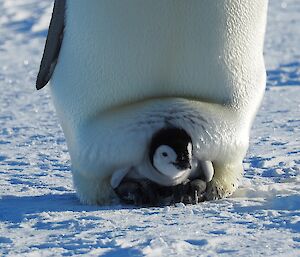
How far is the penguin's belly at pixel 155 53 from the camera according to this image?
3.07 metres

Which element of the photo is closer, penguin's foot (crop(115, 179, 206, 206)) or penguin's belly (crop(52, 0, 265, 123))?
penguin's belly (crop(52, 0, 265, 123))

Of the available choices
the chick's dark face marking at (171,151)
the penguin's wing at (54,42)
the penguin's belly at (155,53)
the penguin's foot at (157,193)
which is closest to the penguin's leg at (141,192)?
the penguin's foot at (157,193)

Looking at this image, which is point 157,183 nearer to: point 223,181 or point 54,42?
point 223,181

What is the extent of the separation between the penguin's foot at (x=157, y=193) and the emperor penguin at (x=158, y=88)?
0.08 feet

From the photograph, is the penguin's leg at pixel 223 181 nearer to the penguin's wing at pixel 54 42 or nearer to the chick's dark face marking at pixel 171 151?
the chick's dark face marking at pixel 171 151

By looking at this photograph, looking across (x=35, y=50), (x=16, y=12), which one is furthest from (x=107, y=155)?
(x=16, y=12)

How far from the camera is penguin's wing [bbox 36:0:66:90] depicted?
11.0 feet

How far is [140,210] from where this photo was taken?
3.08 metres

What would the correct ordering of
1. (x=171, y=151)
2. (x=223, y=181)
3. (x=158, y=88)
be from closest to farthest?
(x=171, y=151) < (x=158, y=88) < (x=223, y=181)

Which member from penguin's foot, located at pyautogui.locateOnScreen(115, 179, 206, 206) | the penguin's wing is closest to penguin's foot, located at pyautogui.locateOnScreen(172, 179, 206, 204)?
penguin's foot, located at pyautogui.locateOnScreen(115, 179, 206, 206)

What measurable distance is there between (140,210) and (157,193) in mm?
134

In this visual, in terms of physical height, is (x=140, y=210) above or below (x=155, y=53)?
below

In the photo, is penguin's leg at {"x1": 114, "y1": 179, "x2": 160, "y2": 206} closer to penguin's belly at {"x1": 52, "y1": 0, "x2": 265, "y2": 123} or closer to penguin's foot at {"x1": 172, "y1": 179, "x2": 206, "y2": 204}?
penguin's foot at {"x1": 172, "y1": 179, "x2": 206, "y2": 204}

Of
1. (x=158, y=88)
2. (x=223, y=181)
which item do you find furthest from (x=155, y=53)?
(x=223, y=181)
